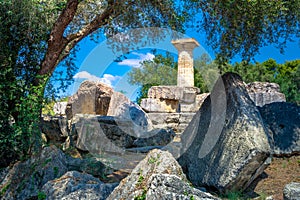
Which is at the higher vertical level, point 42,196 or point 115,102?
point 115,102

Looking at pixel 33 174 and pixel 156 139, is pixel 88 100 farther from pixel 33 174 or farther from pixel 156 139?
pixel 33 174

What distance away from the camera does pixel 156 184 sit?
299cm

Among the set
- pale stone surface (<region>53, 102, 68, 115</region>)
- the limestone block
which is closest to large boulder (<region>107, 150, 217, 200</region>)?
the limestone block

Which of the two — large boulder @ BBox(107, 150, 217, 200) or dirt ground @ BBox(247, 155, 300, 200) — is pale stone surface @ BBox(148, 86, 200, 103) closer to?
dirt ground @ BBox(247, 155, 300, 200)

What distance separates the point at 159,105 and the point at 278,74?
2195 centimetres

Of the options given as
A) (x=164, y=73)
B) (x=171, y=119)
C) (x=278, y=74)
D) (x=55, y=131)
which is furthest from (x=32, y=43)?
(x=278, y=74)

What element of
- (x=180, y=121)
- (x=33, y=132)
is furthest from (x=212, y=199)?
(x=180, y=121)

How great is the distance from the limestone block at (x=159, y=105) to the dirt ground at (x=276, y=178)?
9532 mm

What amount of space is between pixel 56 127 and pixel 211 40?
5402 millimetres

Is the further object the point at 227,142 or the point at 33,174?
the point at 33,174

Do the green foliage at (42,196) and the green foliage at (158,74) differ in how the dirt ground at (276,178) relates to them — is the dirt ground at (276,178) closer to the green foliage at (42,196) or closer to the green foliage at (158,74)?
the green foliage at (42,196)

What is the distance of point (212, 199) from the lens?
2.95 metres

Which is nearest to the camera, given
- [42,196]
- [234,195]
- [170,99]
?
[42,196]

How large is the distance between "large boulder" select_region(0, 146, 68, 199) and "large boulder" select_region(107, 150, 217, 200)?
1753 millimetres
